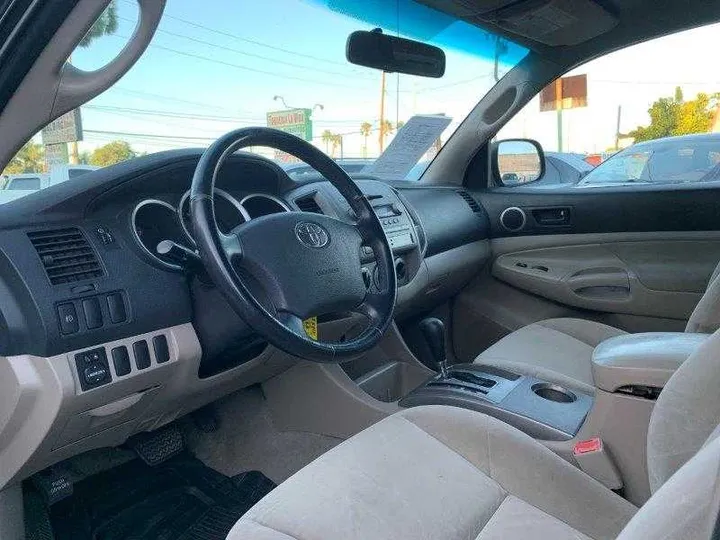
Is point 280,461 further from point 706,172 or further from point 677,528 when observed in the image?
point 706,172

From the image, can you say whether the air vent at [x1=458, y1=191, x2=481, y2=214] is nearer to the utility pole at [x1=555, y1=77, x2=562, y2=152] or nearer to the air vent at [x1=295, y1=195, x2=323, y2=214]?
the utility pole at [x1=555, y1=77, x2=562, y2=152]

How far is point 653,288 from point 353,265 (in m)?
1.48

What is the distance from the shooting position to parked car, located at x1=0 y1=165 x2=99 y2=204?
1.25m

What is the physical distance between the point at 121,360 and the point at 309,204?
70 centimetres

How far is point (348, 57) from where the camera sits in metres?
1.98

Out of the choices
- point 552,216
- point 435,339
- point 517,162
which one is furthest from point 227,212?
point 517,162

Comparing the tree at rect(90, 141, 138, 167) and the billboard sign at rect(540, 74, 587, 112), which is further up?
the billboard sign at rect(540, 74, 587, 112)

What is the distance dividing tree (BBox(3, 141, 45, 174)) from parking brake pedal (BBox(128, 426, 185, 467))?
2.75ft

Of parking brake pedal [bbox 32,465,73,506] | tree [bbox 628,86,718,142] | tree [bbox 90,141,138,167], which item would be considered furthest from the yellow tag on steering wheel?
tree [bbox 628,86,718,142]

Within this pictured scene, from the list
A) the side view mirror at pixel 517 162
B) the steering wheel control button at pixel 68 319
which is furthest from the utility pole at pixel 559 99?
the steering wheel control button at pixel 68 319

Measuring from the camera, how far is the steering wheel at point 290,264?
1137 millimetres

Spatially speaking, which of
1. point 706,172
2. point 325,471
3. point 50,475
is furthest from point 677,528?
point 706,172

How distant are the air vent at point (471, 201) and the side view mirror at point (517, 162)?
0.67 ft

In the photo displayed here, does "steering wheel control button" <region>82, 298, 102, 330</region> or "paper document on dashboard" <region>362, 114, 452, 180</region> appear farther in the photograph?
"paper document on dashboard" <region>362, 114, 452, 180</region>
